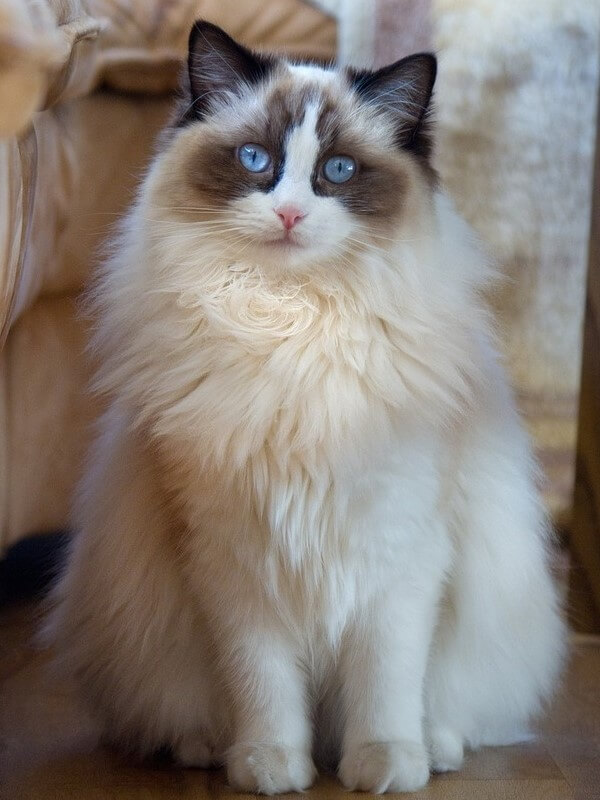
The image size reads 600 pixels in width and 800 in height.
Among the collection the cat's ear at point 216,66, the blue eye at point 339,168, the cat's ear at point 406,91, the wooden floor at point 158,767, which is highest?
the cat's ear at point 216,66

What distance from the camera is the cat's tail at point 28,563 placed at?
6.35 ft

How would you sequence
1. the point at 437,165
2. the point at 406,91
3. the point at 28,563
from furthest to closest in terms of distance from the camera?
the point at 437,165 → the point at 28,563 → the point at 406,91

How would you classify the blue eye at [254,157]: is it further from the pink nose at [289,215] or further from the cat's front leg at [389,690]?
the cat's front leg at [389,690]

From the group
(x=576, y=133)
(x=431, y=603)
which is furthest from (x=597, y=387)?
(x=431, y=603)

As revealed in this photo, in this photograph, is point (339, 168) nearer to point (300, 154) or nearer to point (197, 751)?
point (300, 154)

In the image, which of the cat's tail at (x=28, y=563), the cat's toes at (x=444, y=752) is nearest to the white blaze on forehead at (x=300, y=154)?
the cat's toes at (x=444, y=752)

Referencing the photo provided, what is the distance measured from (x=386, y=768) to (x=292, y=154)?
71 centimetres

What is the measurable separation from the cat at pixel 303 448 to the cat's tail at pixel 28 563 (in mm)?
582

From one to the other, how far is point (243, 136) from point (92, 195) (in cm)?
77

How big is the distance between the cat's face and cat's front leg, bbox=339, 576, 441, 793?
412 millimetres

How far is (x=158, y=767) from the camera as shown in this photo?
1387 mm

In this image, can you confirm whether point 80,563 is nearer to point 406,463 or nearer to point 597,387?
point 406,463

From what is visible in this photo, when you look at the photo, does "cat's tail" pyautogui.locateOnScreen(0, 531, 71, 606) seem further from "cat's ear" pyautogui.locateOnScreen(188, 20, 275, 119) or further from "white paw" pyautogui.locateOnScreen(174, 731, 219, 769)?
"cat's ear" pyautogui.locateOnScreen(188, 20, 275, 119)

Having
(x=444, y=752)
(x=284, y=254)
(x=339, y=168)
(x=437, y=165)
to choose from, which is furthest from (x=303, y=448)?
(x=437, y=165)
